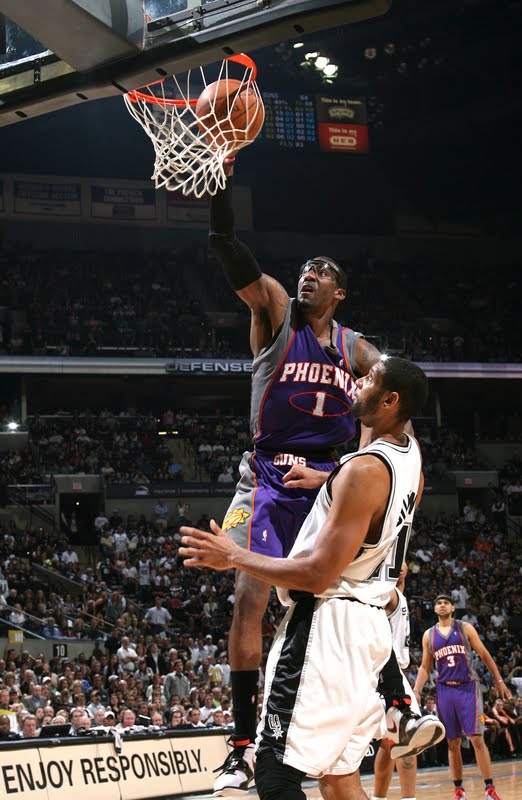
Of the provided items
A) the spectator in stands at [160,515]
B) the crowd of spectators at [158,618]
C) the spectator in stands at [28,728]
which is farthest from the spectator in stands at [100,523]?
the spectator in stands at [28,728]

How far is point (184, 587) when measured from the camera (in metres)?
19.8

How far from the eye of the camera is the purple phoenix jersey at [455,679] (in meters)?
9.85

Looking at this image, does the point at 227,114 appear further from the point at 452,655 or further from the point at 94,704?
the point at 94,704

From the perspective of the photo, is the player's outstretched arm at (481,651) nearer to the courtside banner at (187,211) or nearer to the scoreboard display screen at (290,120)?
the scoreboard display screen at (290,120)

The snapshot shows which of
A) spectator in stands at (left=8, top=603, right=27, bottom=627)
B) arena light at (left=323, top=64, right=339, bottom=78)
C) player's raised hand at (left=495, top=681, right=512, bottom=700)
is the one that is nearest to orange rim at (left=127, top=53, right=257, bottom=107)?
player's raised hand at (left=495, top=681, right=512, bottom=700)

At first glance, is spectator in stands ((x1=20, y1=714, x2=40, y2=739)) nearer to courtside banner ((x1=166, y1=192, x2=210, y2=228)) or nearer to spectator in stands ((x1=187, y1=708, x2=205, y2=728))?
spectator in stands ((x1=187, y1=708, x2=205, y2=728))

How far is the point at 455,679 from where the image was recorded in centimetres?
991

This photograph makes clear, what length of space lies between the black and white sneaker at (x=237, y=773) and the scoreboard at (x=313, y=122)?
80.3 ft

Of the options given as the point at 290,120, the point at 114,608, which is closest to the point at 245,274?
the point at 114,608

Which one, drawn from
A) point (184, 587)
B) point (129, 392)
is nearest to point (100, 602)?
point (184, 587)

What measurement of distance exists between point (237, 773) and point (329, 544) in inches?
48.9

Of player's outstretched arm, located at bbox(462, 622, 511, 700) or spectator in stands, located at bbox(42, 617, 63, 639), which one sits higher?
player's outstretched arm, located at bbox(462, 622, 511, 700)

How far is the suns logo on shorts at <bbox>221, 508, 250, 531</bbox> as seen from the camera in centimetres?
437

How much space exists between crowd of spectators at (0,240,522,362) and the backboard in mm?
21249
